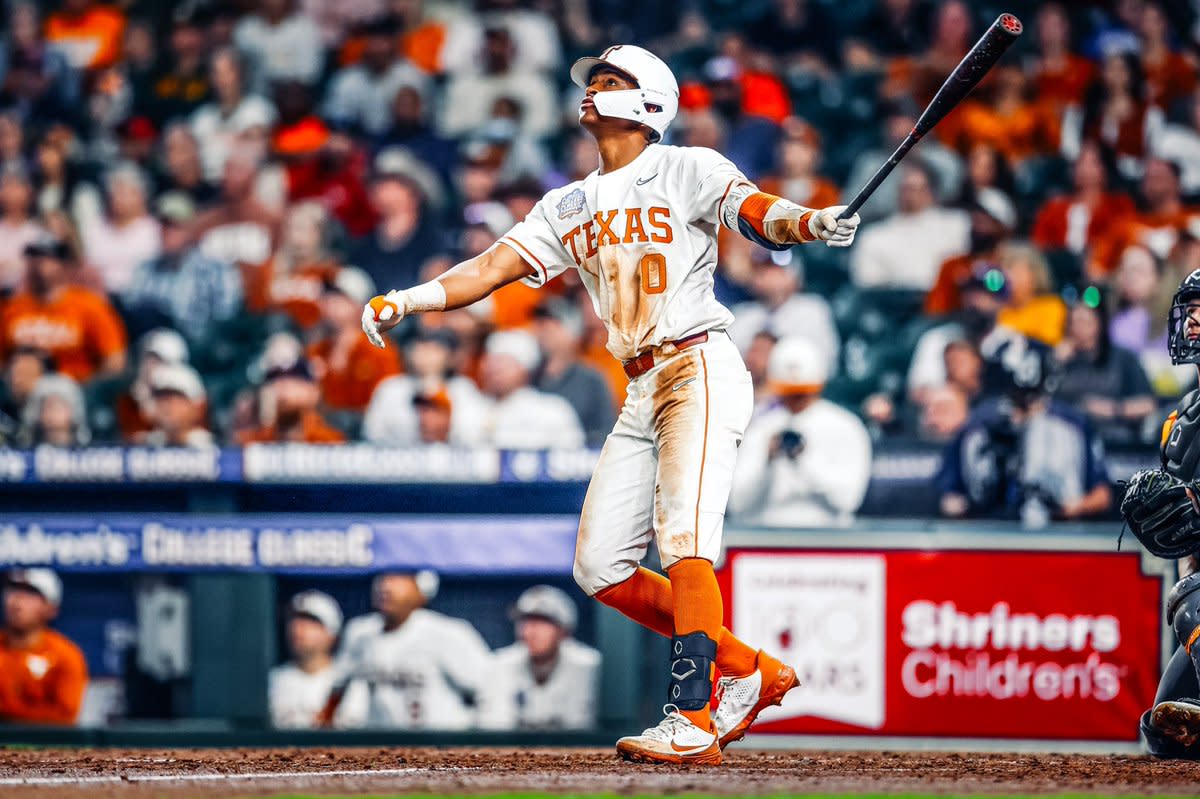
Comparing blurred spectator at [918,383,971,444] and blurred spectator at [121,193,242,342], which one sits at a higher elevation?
blurred spectator at [121,193,242,342]

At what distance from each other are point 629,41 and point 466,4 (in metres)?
1.18

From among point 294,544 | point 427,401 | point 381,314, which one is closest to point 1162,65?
point 427,401

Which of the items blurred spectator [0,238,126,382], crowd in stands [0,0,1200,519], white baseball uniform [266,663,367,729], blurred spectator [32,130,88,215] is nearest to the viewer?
white baseball uniform [266,663,367,729]

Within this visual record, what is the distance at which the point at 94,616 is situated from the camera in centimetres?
775

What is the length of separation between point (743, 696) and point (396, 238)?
5.57 m

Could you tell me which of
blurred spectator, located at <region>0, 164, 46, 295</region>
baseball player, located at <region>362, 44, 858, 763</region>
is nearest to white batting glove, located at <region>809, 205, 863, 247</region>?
baseball player, located at <region>362, 44, 858, 763</region>

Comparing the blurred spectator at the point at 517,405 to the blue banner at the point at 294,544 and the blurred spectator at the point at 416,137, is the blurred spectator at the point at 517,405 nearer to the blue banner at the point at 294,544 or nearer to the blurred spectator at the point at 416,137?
the blue banner at the point at 294,544

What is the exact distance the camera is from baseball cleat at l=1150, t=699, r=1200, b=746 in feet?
18.2

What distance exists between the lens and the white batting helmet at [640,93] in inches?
212

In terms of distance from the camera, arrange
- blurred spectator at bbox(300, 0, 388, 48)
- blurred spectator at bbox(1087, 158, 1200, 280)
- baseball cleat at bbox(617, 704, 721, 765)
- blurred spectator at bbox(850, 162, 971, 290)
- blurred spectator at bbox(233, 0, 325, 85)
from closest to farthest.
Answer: baseball cleat at bbox(617, 704, 721, 765) < blurred spectator at bbox(1087, 158, 1200, 280) < blurred spectator at bbox(850, 162, 971, 290) < blurred spectator at bbox(233, 0, 325, 85) < blurred spectator at bbox(300, 0, 388, 48)

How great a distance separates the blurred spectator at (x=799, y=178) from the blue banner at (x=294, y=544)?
3.32m

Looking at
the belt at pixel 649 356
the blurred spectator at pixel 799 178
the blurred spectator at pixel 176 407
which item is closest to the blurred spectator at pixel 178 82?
the blurred spectator at pixel 176 407

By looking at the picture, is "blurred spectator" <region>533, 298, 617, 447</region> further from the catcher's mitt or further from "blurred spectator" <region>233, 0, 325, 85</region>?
"blurred spectator" <region>233, 0, 325, 85</region>

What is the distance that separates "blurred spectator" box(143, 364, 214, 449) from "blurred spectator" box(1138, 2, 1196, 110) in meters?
5.81
